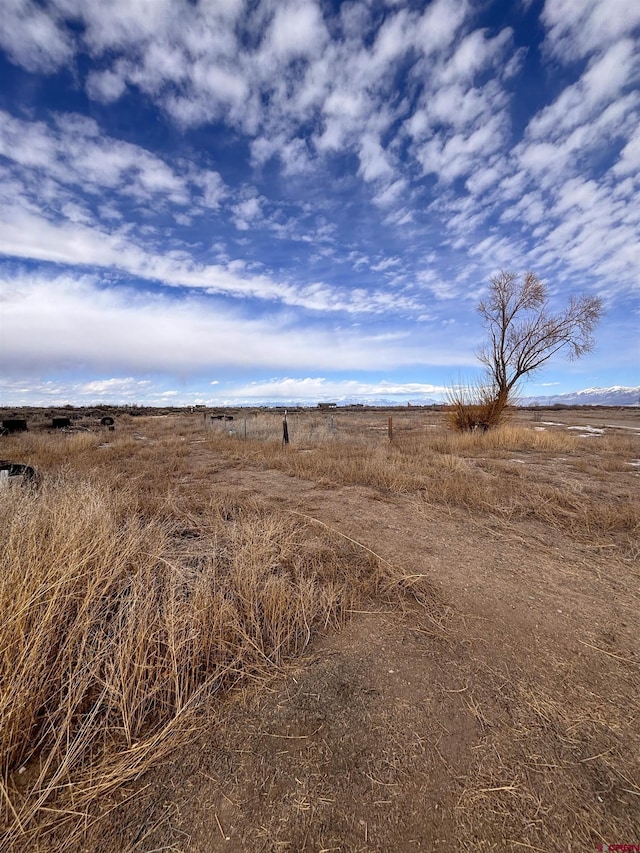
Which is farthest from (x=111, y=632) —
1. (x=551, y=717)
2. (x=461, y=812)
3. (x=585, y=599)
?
(x=585, y=599)

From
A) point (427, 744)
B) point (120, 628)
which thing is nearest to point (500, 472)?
point (427, 744)

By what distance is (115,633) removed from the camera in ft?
6.75

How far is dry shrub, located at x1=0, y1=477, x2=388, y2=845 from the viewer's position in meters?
1.52

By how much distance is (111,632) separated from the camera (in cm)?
221

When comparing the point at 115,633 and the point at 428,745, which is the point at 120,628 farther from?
the point at 428,745

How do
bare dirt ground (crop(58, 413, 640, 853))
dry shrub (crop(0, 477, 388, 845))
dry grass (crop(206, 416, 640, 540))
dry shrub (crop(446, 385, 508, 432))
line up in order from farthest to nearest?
dry shrub (crop(446, 385, 508, 432)) → dry grass (crop(206, 416, 640, 540)) → dry shrub (crop(0, 477, 388, 845)) → bare dirt ground (crop(58, 413, 640, 853))

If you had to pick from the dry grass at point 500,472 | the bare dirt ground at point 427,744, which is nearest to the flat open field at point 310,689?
the bare dirt ground at point 427,744

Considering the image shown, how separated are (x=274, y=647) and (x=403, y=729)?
0.94m

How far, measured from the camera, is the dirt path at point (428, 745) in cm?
131

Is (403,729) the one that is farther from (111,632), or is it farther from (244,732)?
(111,632)

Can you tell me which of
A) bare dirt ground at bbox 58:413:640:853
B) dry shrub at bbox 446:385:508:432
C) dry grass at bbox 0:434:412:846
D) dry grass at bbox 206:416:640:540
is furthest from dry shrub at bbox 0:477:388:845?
dry shrub at bbox 446:385:508:432

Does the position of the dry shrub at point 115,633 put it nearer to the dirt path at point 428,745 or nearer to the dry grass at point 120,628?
the dry grass at point 120,628

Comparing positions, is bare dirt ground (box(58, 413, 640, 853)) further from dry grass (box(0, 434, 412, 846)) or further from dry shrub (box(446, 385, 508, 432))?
dry shrub (box(446, 385, 508, 432))

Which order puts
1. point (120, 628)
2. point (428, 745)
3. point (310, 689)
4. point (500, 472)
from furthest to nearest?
point (500, 472)
point (120, 628)
point (310, 689)
point (428, 745)
